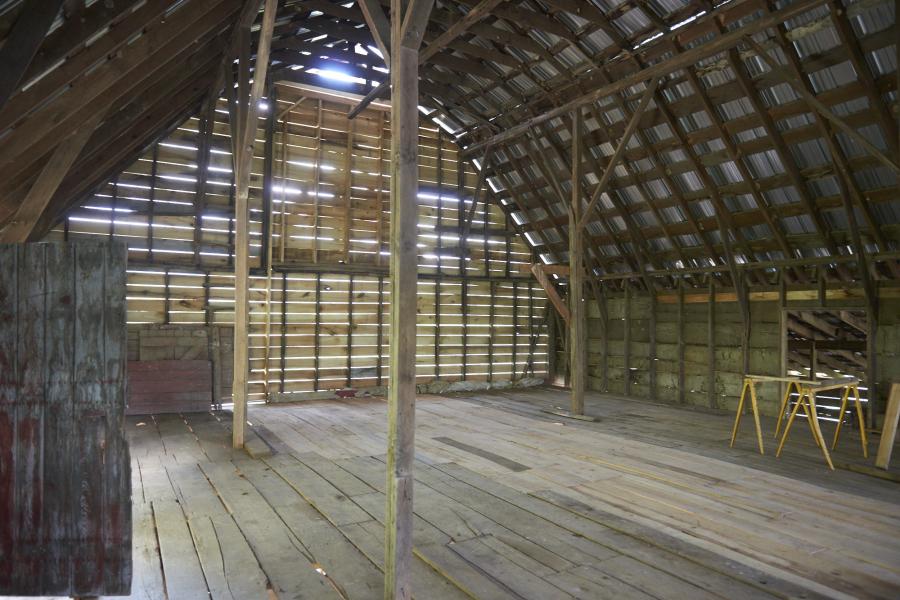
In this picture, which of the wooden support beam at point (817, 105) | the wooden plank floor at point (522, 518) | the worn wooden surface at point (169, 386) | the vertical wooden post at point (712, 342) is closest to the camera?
the wooden plank floor at point (522, 518)

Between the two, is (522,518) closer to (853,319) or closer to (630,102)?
(630,102)

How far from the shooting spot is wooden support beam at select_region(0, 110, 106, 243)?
3.51m

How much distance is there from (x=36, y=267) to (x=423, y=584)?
8.97ft

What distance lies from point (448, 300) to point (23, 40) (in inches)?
397

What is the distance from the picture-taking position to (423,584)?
3166 mm

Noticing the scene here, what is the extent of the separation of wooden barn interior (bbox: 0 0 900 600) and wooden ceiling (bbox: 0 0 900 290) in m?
0.05

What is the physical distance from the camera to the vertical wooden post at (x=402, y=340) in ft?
9.34

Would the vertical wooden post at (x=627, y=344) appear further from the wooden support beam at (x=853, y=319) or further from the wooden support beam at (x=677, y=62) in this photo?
the wooden support beam at (x=677, y=62)

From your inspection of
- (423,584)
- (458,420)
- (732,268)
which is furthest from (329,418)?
(732,268)

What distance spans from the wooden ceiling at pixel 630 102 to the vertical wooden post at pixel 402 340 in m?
0.83

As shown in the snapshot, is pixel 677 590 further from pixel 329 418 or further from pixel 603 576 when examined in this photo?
pixel 329 418

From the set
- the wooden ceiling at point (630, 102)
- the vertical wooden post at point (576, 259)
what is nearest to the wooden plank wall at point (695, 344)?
the wooden ceiling at point (630, 102)

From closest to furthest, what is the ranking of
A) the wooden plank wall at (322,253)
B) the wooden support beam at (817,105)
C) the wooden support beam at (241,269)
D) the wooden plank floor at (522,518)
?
the wooden plank floor at (522,518), the wooden support beam at (817,105), the wooden support beam at (241,269), the wooden plank wall at (322,253)

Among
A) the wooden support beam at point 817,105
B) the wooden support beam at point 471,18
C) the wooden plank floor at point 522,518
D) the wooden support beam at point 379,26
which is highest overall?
the wooden support beam at point 471,18
